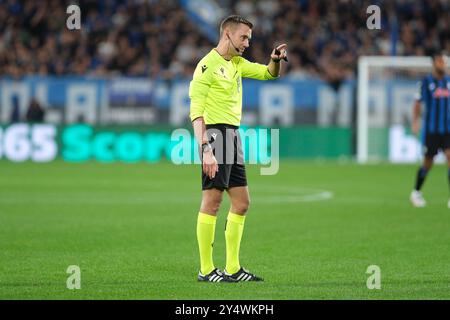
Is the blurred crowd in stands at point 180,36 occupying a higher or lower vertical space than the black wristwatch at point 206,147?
higher

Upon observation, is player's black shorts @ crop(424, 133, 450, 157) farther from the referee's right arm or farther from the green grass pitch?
the referee's right arm

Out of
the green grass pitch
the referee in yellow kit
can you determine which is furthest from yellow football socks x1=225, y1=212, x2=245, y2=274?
the green grass pitch

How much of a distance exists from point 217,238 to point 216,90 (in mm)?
3785

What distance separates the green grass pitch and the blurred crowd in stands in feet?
24.6

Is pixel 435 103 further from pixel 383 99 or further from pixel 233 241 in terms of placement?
pixel 383 99

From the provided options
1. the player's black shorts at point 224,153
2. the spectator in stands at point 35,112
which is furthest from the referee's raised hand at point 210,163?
the spectator in stands at point 35,112

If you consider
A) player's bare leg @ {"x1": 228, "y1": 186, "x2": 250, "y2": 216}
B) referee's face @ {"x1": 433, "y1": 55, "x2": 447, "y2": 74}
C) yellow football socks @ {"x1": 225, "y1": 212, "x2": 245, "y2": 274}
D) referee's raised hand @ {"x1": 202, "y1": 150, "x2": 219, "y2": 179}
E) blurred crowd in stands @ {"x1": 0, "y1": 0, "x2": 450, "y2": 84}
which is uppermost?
blurred crowd in stands @ {"x1": 0, "y1": 0, "x2": 450, "y2": 84}

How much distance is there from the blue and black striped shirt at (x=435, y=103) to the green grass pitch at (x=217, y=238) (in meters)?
1.27

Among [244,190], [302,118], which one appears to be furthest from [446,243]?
[302,118]

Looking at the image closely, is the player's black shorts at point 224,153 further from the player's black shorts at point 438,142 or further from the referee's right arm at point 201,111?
the player's black shorts at point 438,142

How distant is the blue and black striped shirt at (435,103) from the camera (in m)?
16.1

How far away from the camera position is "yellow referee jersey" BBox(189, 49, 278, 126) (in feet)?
27.8

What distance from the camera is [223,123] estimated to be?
8648 millimetres
